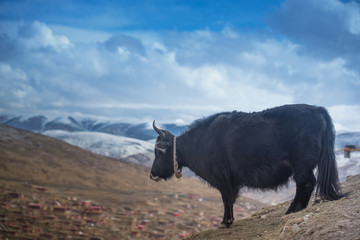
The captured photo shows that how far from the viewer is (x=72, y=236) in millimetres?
19984

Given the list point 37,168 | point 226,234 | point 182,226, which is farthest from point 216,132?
point 37,168

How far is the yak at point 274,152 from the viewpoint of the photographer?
6.02 metres

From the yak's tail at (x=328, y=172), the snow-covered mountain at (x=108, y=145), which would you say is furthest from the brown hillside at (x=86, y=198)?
the snow-covered mountain at (x=108, y=145)

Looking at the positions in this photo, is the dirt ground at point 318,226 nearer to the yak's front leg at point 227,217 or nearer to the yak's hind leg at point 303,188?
the yak's front leg at point 227,217

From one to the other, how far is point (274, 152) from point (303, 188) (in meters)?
0.73

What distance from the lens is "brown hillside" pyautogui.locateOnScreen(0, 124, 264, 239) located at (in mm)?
22109

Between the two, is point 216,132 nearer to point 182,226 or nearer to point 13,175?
point 182,226

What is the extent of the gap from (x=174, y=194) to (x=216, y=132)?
3104 centimetres

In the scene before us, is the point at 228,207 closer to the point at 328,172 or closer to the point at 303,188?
the point at 303,188

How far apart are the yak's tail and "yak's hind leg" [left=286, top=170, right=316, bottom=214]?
134 millimetres

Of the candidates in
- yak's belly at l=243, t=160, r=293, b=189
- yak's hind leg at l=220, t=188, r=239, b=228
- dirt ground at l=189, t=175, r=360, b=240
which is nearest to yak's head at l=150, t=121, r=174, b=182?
yak's hind leg at l=220, t=188, r=239, b=228

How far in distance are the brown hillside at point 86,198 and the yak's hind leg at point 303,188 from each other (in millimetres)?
16080

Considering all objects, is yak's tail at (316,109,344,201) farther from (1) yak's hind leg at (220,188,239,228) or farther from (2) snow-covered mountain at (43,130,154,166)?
(2) snow-covered mountain at (43,130,154,166)

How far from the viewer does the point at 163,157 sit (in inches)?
329
